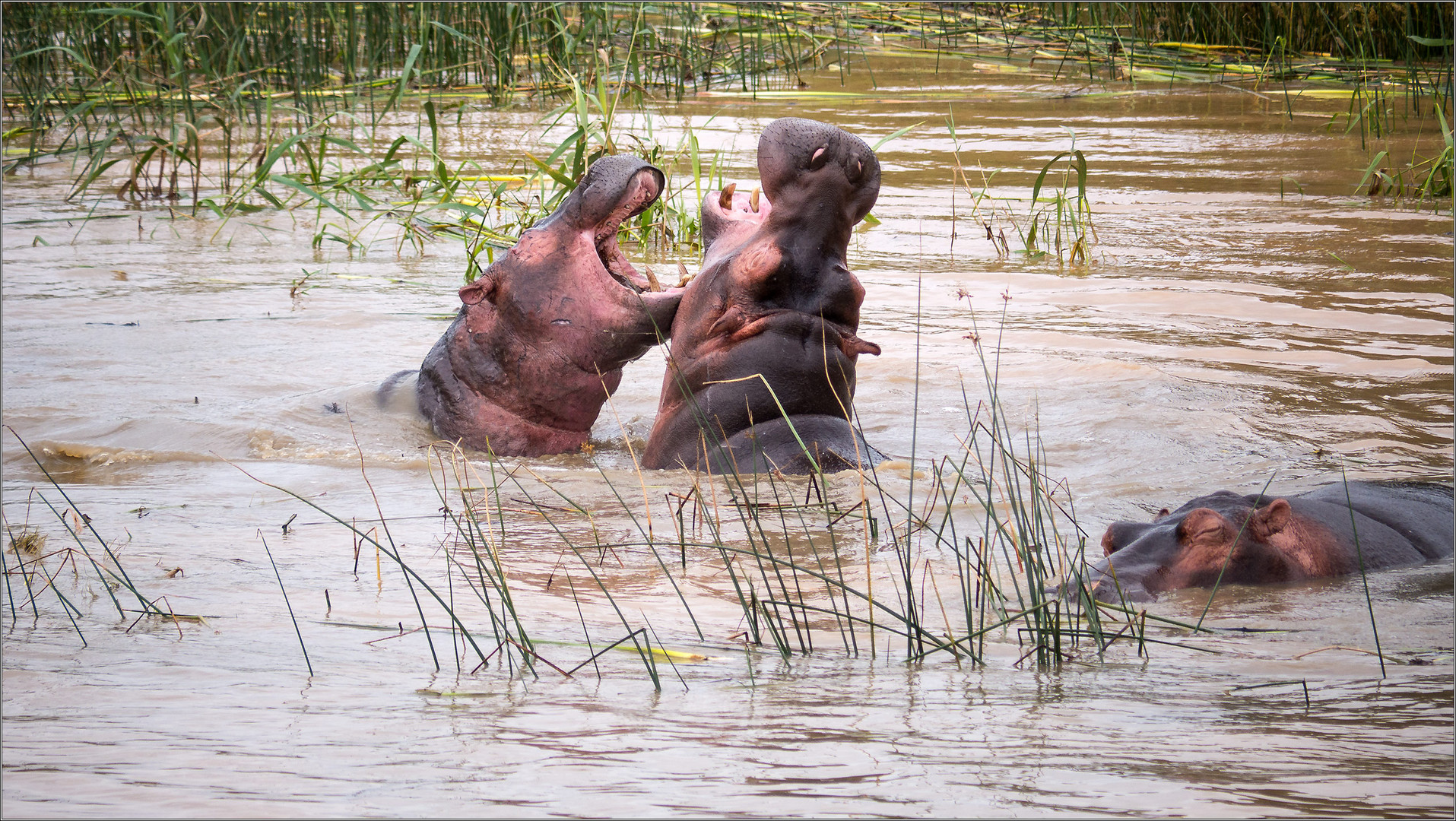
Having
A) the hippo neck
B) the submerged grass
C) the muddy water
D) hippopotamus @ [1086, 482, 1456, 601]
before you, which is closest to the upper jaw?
the hippo neck

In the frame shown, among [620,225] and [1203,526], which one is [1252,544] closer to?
[1203,526]

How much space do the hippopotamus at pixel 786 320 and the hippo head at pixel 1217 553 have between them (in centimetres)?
75

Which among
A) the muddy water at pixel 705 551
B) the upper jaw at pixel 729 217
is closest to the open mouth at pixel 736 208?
the upper jaw at pixel 729 217

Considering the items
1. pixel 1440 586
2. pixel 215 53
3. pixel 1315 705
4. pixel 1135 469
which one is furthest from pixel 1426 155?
pixel 215 53

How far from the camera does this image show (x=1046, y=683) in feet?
6.25

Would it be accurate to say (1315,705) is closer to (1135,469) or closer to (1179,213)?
(1135,469)

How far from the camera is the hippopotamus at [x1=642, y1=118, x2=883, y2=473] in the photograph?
3.02m

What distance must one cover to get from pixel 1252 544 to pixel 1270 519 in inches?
2.2

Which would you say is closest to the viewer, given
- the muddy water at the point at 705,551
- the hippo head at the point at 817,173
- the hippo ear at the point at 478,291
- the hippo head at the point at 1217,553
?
the muddy water at the point at 705,551

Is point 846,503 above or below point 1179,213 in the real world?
below

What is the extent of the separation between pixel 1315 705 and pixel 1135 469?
5.57 feet

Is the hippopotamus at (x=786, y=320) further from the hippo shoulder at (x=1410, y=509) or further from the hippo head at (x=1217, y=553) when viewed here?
the hippo shoulder at (x=1410, y=509)

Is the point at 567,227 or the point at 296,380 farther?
the point at 296,380

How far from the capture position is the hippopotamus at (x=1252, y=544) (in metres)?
2.41
